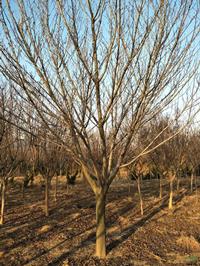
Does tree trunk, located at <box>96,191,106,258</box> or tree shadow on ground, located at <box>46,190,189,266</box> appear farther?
tree shadow on ground, located at <box>46,190,189,266</box>

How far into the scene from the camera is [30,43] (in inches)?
153

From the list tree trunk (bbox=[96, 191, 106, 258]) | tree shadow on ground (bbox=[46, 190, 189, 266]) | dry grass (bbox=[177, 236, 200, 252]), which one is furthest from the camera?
dry grass (bbox=[177, 236, 200, 252])

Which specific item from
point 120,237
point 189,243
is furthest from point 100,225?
point 189,243

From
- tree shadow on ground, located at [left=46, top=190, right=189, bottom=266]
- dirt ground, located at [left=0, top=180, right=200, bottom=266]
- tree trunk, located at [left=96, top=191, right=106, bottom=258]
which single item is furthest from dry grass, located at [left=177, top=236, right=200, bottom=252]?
tree trunk, located at [left=96, top=191, right=106, bottom=258]

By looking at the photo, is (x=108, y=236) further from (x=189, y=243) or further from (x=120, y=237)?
(x=189, y=243)

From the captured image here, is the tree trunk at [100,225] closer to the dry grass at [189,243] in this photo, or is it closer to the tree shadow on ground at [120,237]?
the tree shadow on ground at [120,237]

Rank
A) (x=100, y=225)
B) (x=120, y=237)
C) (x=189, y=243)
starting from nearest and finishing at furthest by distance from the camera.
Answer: (x=100, y=225), (x=189, y=243), (x=120, y=237)

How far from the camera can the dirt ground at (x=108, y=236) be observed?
198 inches

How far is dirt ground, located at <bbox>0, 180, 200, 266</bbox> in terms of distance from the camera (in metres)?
5.02

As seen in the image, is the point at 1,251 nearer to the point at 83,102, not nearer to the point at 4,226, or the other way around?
the point at 4,226

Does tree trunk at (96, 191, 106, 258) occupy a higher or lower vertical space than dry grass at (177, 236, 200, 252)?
higher

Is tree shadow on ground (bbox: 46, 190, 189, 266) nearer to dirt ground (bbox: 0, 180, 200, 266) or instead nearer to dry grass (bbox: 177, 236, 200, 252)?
dirt ground (bbox: 0, 180, 200, 266)

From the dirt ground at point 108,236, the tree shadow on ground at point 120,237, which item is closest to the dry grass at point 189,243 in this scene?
the dirt ground at point 108,236

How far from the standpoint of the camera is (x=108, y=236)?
6418 millimetres
